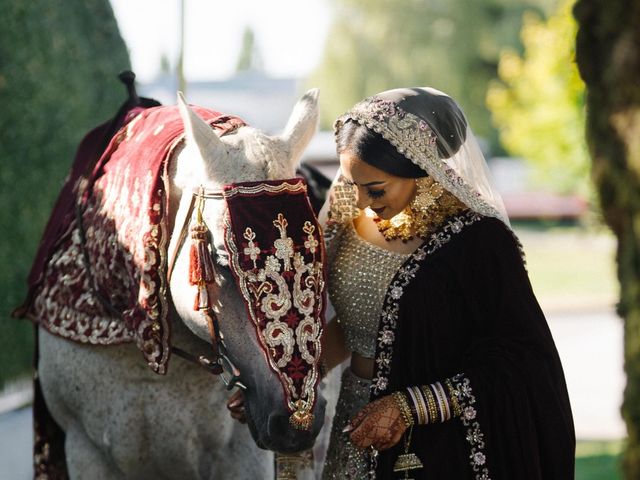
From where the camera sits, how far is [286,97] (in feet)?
130

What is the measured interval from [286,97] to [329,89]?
818 centimetres

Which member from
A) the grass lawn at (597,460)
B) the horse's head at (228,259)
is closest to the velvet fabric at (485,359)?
the horse's head at (228,259)

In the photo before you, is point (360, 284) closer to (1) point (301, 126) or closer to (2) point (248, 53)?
(1) point (301, 126)

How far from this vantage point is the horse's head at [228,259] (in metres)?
2.67

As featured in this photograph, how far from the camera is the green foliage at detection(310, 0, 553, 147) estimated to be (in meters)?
30.4

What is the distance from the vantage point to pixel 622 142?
3301mm

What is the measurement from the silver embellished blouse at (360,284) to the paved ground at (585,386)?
3.50 meters

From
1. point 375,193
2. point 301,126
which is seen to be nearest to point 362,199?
point 375,193

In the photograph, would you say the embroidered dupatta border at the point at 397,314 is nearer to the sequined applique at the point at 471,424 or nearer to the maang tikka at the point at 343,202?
the sequined applique at the point at 471,424

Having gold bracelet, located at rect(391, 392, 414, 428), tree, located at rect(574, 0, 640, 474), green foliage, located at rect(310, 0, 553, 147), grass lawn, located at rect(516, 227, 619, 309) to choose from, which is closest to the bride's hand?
gold bracelet, located at rect(391, 392, 414, 428)

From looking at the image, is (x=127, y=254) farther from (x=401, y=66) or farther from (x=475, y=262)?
(x=401, y=66)

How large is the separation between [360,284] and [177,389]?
816 millimetres

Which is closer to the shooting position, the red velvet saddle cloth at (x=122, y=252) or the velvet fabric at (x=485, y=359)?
the velvet fabric at (x=485, y=359)

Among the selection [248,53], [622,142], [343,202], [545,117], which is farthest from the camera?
[248,53]
